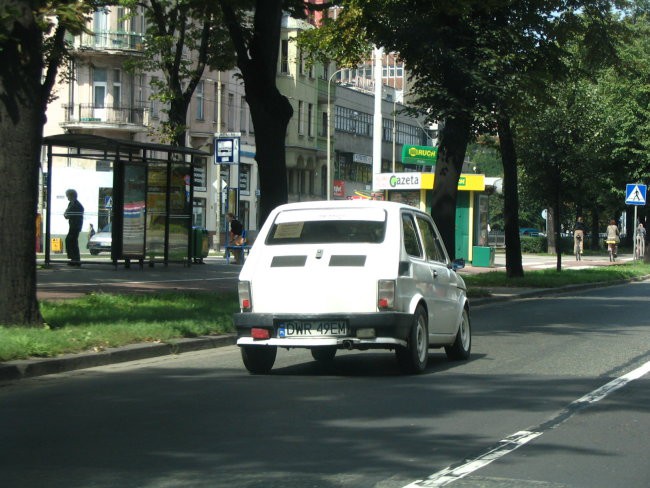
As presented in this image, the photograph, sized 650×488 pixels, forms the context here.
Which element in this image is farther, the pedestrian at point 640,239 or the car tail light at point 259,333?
the pedestrian at point 640,239

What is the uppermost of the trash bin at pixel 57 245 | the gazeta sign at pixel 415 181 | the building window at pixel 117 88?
the building window at pixel 117 88

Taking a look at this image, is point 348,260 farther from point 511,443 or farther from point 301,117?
point 301,117

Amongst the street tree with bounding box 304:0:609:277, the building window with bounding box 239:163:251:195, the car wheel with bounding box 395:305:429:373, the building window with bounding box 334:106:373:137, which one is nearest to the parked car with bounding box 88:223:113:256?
the street tree with bounding box 304:0:609:277

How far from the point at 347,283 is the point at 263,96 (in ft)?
31.4

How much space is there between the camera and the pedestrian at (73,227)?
2891cm

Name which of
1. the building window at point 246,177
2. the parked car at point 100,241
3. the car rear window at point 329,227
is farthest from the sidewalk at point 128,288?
the building window at point 246,177

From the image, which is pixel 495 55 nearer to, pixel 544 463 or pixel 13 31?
pixel 13 31

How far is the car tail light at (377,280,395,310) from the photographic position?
36.9 feet

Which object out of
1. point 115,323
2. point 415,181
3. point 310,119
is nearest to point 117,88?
point 415,181

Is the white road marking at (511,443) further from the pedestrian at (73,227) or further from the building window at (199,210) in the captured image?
the building window at (199,210)

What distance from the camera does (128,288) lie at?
21469 mm

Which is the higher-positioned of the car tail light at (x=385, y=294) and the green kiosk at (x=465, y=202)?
the green kiosk at (x=465, y=202)

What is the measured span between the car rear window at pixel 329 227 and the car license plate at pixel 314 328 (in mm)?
957

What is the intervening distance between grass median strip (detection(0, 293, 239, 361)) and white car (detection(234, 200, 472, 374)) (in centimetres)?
209
